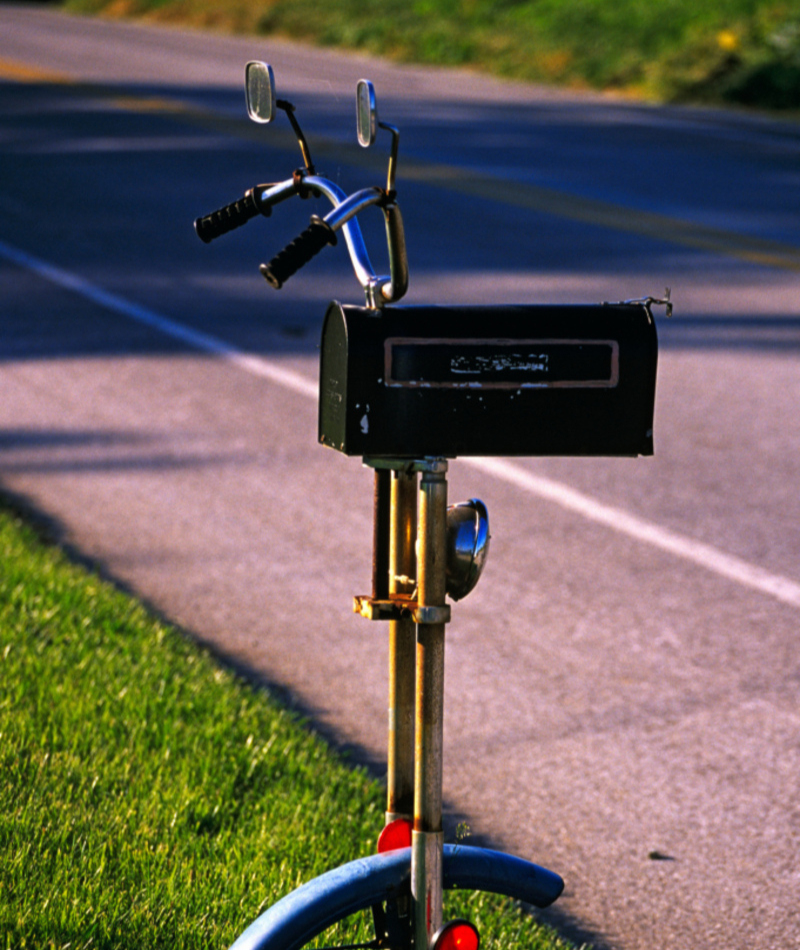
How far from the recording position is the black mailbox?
210 cm

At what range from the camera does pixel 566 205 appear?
13.0 meters

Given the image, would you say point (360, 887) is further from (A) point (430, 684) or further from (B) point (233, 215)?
(B) point (233, 215)

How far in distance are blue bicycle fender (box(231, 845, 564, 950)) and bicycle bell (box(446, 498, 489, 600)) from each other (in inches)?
17.7

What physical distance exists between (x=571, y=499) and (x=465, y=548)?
381cm

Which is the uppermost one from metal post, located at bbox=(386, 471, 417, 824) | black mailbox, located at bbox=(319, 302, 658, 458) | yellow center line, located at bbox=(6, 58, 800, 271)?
black mailbox, located at bbox=(319, 302, 658, 458)

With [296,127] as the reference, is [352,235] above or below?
below

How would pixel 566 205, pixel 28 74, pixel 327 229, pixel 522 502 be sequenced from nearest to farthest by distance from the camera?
pixel 327 229 < pixel 522 502 < pixel 566 205 < pixel 28 74

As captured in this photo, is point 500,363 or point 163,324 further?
point 163,324

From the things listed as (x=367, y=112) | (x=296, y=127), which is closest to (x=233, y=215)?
(x=296, y=127)

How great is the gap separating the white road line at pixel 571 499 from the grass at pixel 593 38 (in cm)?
1471

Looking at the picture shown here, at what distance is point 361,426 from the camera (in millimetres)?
2109

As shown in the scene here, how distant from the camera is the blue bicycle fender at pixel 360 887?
225cm

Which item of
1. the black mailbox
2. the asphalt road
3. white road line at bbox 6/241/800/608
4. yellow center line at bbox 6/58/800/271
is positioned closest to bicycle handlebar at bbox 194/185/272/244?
the black mailbox

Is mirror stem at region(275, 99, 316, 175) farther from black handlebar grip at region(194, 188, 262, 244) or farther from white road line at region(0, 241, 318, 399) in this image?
white road line at region(0, 241, 318, 399)
